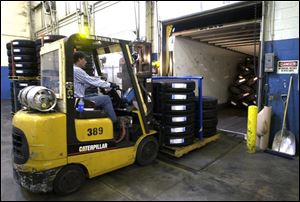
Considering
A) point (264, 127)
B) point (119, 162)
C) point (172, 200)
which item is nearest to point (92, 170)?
point (119, 162)

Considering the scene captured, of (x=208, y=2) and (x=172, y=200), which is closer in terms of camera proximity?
(x=172, y=200)

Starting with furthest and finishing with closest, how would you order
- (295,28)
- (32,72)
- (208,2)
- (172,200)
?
(32,72)
(208,2)
(295,28)
(172,200)

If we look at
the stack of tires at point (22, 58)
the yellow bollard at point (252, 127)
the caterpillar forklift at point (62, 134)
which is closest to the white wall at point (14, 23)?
the stack of tires at point (22, 58)

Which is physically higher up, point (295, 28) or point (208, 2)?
point (208, 2)

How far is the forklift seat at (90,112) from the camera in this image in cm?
286

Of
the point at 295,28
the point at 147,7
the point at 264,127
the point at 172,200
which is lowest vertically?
the point at 172,200

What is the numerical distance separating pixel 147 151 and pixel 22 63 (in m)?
4.78

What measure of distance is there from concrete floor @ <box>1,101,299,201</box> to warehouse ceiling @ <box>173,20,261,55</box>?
2.93 m

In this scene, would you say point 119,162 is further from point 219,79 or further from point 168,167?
point 219,79

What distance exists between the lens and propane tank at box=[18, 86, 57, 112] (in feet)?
8.46

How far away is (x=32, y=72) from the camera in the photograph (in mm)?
6500

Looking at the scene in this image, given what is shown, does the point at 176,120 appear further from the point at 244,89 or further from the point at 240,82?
the point at 240,82

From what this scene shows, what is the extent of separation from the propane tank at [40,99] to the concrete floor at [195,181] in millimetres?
1029

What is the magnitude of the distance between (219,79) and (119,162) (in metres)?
6.22
